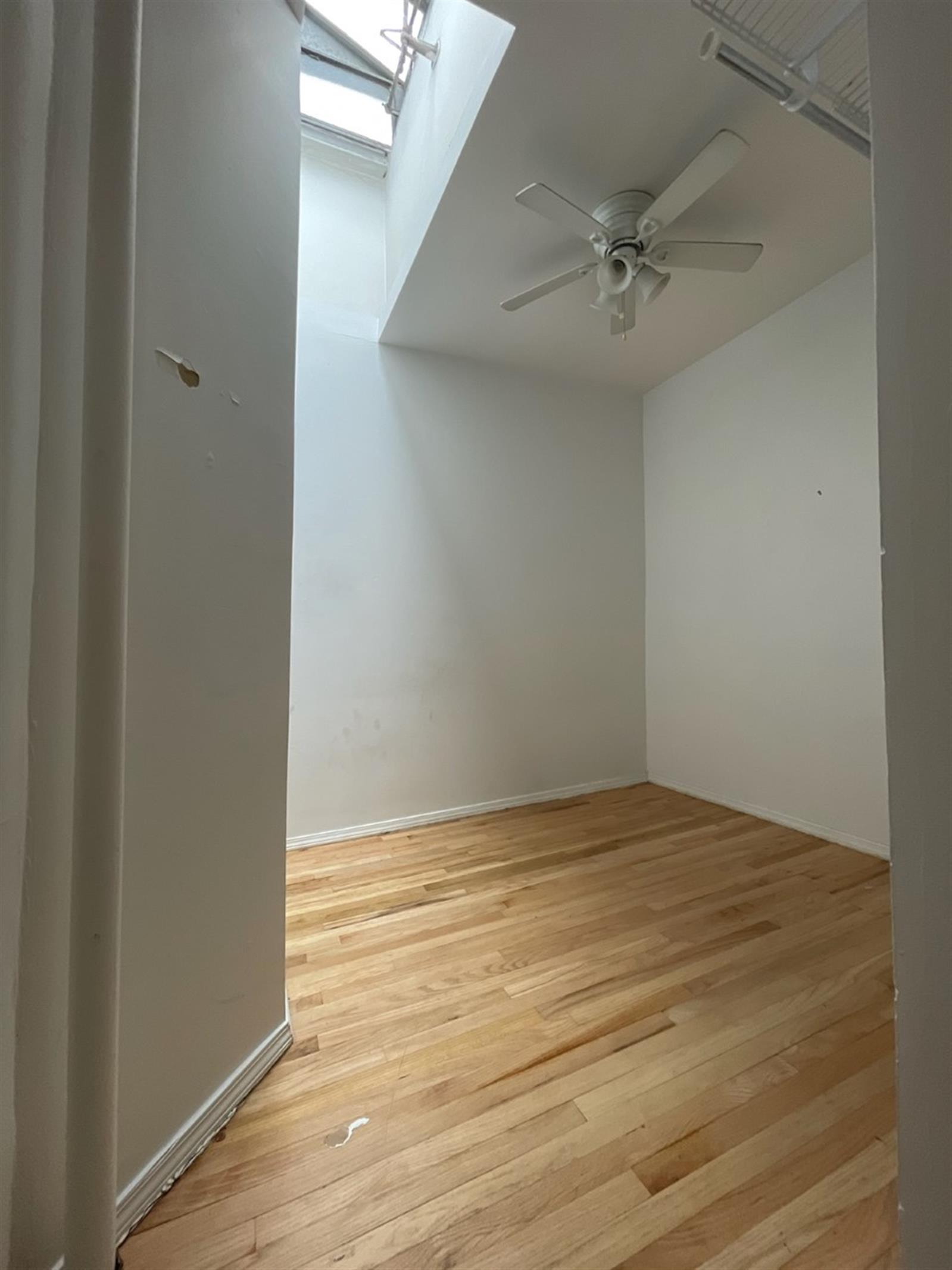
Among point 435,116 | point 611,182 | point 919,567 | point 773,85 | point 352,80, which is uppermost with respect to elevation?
point 352,80

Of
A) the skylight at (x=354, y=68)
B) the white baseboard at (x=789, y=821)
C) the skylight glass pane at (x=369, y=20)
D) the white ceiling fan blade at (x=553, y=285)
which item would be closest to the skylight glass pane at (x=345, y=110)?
the skylight at (x=354, y=68)

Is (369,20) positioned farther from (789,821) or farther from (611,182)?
(789,821)

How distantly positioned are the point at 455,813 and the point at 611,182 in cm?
282

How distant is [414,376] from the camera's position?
266cm

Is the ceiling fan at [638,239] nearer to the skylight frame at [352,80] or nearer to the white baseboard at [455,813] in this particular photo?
the skylight frame at [352,80]

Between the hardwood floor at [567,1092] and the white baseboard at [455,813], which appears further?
the white baseboard at [455,813]

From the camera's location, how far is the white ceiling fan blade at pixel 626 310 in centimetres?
196

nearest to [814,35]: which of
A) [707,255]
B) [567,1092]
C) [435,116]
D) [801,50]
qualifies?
[801,50]

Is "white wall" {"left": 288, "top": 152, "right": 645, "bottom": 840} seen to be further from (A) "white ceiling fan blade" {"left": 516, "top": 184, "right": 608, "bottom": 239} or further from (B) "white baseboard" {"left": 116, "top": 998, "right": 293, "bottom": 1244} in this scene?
(B) "white baseboard" {"left": 116, "top": 998, "right": 293, "bottom": 1244}

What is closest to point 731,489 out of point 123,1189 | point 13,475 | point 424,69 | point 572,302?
point 572,302

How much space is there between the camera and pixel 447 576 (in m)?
2.71

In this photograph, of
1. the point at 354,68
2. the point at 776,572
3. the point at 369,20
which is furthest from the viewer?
the point at 776,572

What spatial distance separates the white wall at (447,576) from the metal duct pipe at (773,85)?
66.2 inches

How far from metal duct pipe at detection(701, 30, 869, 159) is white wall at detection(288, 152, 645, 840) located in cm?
168
